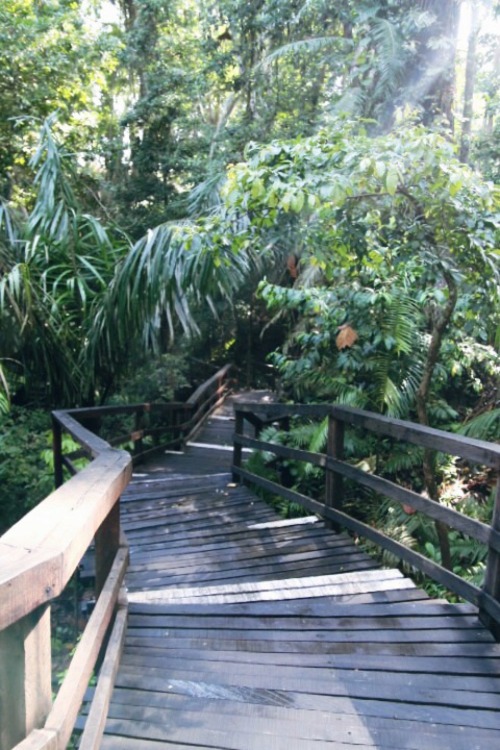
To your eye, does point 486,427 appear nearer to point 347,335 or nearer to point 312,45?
point 347,335

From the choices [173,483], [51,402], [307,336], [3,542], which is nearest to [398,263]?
[307,336]

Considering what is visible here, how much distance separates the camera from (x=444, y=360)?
19.0 ft

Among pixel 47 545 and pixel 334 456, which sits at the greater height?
pixel 47 545

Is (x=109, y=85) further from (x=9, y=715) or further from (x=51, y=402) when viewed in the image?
(x=9, y=715)

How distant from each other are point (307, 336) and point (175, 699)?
4.30m

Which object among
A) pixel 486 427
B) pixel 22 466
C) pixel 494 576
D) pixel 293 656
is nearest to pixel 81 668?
pixel 293 656

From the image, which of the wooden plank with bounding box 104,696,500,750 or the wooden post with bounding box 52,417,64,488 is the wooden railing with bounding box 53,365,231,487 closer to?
the wooden post with bounding box 52,417,64,488

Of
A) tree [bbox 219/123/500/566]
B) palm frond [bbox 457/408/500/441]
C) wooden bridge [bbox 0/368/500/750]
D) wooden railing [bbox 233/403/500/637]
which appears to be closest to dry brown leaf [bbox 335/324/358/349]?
tree [bbox 219/123/500/566]

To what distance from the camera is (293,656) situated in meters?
2.42

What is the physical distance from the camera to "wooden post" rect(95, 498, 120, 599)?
2.29 m

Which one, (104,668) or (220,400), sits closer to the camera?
(104,668)

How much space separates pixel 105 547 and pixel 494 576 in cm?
175

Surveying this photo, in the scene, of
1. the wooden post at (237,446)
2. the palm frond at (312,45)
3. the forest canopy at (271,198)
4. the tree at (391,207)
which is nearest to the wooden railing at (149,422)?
the forest canopy at (271,198)

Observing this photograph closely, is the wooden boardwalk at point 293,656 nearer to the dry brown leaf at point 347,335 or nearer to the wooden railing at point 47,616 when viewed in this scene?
the wooden railing at point 47,616
